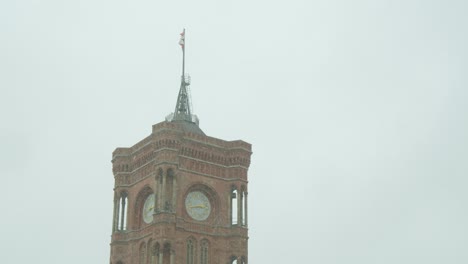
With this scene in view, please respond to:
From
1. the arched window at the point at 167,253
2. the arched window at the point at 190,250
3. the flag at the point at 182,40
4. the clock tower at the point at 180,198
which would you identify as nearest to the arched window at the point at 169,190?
the clock tower at the point at 180,198

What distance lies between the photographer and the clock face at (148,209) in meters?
88.8

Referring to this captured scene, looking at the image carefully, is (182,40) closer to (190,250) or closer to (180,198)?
(180,198)

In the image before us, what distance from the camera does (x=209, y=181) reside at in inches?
3543

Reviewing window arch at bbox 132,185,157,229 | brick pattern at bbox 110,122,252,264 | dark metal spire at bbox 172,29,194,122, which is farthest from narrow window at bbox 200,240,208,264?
dark metal spire at bbox 172,29,194,122

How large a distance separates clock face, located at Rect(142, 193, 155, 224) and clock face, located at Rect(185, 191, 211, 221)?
3.84 metres

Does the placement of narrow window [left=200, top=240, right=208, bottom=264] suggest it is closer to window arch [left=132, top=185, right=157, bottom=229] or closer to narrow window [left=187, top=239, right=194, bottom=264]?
narrow window [left=187, top=239, right=194, bottom=264]

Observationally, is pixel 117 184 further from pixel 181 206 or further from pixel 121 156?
pixel 181 206

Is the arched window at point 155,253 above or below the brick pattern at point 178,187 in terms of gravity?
below

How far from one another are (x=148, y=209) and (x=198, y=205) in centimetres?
546

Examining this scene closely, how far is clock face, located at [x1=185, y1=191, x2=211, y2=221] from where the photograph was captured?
88.4m

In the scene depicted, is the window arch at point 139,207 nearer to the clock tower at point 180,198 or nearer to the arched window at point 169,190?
the clock tower at point 180,198

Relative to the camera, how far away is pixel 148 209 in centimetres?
8969

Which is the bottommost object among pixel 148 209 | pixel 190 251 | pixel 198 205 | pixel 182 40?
pixel 190 251

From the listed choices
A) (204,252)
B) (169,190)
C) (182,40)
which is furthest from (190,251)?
(182,40)
